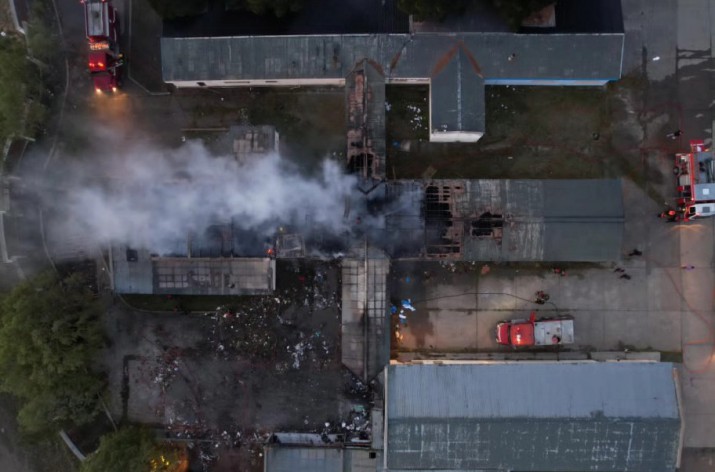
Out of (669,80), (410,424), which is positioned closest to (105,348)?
(410,424)

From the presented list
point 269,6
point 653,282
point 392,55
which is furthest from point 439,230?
point 269,6

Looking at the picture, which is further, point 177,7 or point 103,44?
point 103,44

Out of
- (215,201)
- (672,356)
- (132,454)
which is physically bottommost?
(132,454)

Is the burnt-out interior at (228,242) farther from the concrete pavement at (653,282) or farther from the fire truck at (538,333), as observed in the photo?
the fire truck at (538,333)

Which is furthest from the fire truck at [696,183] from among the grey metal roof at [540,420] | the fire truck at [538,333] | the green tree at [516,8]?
the green tree at [516,8]

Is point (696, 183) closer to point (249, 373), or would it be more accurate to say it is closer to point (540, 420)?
point (540, 420)
